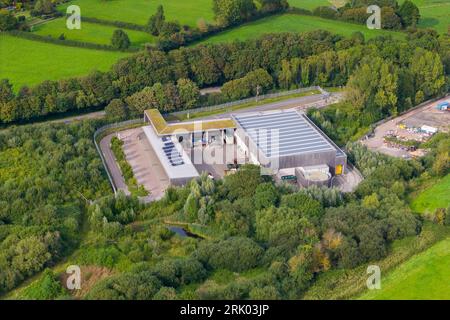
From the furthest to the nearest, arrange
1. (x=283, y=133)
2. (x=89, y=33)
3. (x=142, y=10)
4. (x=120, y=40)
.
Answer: (x=142, y=10) < (x=89, y=33) < (x=120, y=40) < (x=283, y=133)

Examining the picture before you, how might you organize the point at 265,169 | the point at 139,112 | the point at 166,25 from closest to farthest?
the point at 265,169
the point at 139,112
the point at 166,25

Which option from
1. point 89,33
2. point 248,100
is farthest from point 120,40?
point 248,100

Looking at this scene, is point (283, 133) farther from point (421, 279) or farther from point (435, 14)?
point (435, 14)

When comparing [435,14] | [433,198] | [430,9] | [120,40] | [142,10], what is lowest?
[433,198]

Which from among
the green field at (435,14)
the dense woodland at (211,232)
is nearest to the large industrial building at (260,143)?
the dense woodland at (211,232)

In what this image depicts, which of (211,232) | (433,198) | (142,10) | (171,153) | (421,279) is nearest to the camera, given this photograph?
(421,279)

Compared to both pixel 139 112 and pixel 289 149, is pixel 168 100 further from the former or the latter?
pixel 289 149

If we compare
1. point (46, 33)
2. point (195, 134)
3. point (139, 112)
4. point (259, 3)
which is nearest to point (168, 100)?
point (139, 112)

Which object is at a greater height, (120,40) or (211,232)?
(120,40)
